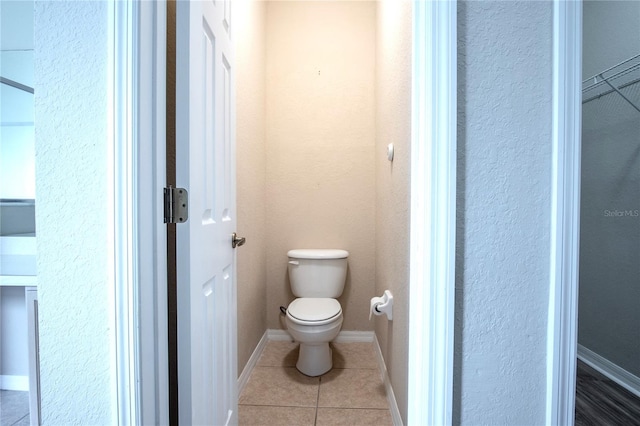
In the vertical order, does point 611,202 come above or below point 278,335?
above

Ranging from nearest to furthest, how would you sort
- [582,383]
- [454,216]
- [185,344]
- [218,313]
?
[454,216]
[185,344]
[218,313]
[582,383]

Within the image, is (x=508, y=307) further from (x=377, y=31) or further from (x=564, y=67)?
(x=377, y=31)

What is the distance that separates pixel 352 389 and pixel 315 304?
0.52 meters

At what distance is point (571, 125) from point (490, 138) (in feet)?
0.55

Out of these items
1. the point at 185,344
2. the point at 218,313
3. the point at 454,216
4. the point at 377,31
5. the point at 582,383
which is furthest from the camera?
the point at 377,31

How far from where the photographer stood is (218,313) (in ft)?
3.15

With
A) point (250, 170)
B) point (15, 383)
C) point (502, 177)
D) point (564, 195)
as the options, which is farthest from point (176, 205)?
point (15, 383)

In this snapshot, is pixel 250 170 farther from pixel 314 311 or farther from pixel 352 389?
pixel 352 389

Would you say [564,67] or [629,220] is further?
[629,220]

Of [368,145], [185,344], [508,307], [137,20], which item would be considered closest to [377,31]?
[368,145]

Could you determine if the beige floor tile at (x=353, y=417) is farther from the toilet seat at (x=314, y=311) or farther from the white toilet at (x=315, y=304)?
the toilet seat at (x=314, y=311)

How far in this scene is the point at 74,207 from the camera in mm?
573

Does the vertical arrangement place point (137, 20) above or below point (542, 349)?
above

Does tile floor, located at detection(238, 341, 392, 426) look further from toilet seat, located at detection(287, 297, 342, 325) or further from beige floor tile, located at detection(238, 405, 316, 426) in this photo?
toilet seat, located at detection(287, 297, 342, 325)
